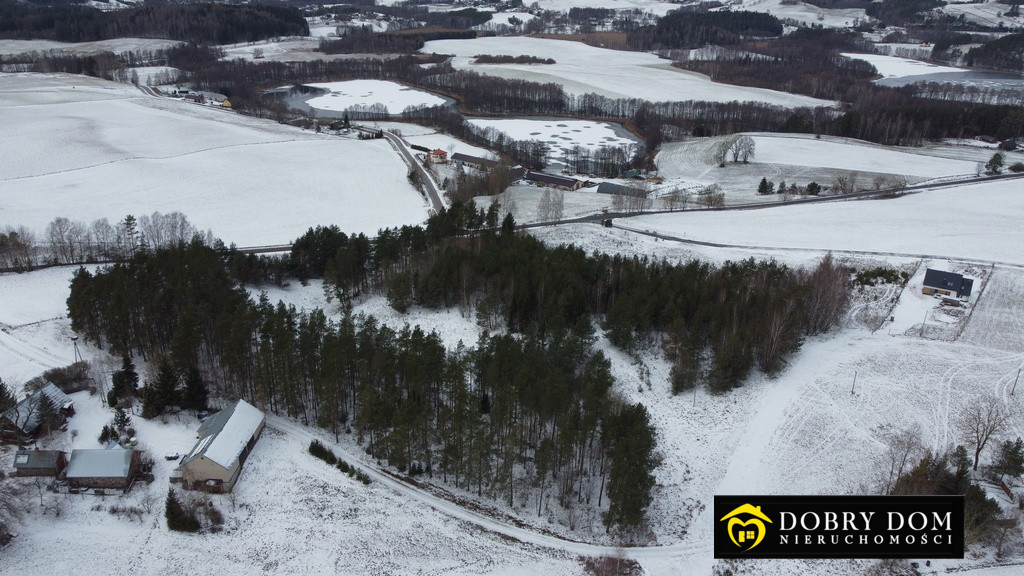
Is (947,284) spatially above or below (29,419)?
above

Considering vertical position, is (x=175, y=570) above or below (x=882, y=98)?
below

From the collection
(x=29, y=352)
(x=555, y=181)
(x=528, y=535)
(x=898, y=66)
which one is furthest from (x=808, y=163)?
(x=898, y=66)

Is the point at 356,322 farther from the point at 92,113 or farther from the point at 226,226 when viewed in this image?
the point at 92,113

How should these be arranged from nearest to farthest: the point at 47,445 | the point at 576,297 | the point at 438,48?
the point at 47,445 < the point at 576,297 < the point at 438,48

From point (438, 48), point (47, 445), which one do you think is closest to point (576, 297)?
point (47, 445)

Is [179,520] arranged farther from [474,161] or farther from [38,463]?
[474,161]

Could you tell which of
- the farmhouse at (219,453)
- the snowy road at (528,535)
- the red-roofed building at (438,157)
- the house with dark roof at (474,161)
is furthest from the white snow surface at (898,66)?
the farmhouse at (219,453)
